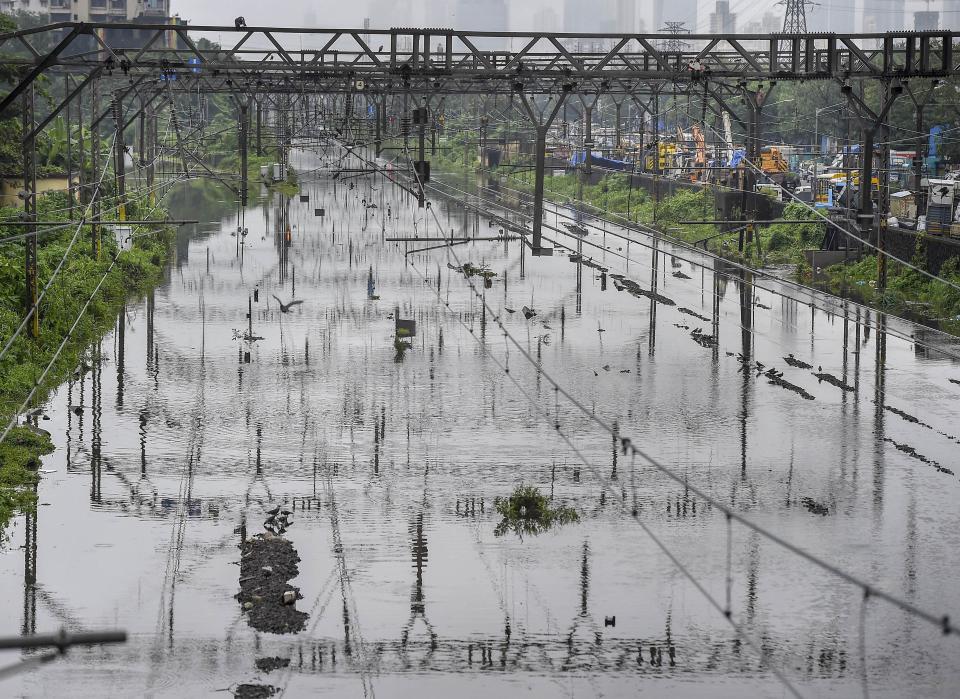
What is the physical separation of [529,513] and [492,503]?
75 centimetres

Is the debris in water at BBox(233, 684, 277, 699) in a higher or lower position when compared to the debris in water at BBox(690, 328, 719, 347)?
lower

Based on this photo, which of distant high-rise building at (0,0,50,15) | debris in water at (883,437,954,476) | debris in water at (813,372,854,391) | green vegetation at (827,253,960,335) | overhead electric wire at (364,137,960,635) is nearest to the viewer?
overhead electric wire at (364,137,960,635)

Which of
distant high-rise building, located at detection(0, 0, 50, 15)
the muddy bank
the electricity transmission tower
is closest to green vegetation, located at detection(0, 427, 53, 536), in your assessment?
the muddy bank

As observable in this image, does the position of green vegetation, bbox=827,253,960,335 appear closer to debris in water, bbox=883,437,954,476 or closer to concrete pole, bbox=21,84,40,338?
debris in water, bbox=883,437,954,476

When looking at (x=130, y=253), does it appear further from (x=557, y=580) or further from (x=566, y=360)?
(x=557, y=580)

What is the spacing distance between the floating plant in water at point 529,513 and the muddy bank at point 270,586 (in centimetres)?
322

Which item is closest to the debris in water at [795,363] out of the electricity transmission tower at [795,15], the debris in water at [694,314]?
the debris in water at [694,314]

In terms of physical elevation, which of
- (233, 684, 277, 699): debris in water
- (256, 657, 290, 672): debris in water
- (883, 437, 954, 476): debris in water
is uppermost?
(883, 437, 954, 476): debris in water

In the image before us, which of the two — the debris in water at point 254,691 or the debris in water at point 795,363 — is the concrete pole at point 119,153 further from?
the debris in water at point 254,691

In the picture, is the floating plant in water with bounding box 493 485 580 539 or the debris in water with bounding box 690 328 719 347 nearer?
the floating plant in water with bounding box 493 485 580 539

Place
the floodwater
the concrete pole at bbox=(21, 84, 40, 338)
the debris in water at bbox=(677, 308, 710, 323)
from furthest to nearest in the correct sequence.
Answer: the debris in water at bbox=(677, 308, 710, 323)
the concrete pole at bbox=(21, 84, 40, 338)
the floodwater

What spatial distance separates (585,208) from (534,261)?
20.3 meters

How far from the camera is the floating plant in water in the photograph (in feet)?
70.0

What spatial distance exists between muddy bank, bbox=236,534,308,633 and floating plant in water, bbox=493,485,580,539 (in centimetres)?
322
